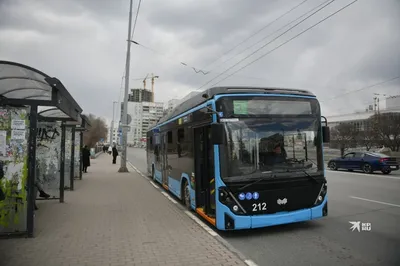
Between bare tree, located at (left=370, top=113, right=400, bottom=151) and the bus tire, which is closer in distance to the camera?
the bus tire

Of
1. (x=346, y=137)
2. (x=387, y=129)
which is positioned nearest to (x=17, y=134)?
(x=387, y=129)

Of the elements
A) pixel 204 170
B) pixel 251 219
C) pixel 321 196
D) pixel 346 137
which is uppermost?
pixel 346 137

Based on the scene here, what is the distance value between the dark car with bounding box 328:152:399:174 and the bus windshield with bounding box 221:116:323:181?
15438 mm

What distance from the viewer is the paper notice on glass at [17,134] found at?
5.85 metres

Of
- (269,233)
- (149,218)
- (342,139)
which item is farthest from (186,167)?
(342,139)

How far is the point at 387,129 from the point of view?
41344 millimetres

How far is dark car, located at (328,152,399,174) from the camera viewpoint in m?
19.2

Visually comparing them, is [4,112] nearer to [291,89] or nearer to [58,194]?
[58,194]

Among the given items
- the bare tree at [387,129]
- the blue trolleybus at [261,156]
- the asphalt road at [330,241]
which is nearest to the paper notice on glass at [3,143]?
the blue trolleybus at [261,156]

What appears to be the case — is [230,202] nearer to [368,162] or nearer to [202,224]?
[202,224]

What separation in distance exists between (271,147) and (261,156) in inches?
11.2

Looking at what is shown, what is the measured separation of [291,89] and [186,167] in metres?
3.27

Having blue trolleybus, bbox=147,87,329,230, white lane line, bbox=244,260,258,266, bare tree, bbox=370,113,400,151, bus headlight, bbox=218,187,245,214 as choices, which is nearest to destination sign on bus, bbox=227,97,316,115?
blue trolleybus, bbox=147,87,329,230

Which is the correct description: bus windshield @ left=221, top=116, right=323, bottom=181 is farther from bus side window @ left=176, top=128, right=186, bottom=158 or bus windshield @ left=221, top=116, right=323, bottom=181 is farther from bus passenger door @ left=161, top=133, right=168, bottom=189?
bus passenger door @ left=161, top=133, right=168, bottom=189
